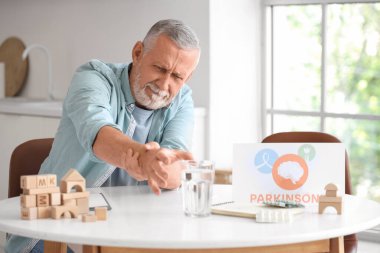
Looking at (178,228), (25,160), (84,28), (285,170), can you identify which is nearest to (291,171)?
(285,170)

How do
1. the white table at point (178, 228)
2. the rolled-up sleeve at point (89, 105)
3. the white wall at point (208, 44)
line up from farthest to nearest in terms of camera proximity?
the white wall at point (208, 44), the rolled-up sleeve at point (89, 105), the white table at point (178, 228)

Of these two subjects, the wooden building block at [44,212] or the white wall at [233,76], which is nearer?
the wooden building block at [44,212]

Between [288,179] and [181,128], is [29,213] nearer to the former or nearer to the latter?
[288,179]

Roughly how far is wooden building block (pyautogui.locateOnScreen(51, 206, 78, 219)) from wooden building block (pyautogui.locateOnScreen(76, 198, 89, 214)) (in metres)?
0.01

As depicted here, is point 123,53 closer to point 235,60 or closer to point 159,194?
point 235,60

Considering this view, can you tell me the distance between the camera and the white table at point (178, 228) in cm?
168

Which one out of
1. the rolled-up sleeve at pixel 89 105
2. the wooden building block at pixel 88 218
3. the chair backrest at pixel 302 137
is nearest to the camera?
the wooden building block at pixel 88 218

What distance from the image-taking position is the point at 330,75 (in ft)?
12.1

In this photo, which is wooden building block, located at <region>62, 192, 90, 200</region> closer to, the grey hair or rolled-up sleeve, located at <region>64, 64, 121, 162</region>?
rolled-up sleeve, located at <region>64, 64, 121, 162</region>

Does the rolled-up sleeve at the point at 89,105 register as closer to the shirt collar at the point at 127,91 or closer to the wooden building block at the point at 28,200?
the shirt collar at the point at 127,91

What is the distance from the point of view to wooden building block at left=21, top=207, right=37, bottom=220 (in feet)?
6.12

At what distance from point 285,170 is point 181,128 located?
24.8 inches

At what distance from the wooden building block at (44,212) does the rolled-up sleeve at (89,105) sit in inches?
12.3

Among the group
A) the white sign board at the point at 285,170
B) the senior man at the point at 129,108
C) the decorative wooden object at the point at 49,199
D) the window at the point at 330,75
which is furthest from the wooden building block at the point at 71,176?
the window at the point at 330,75
